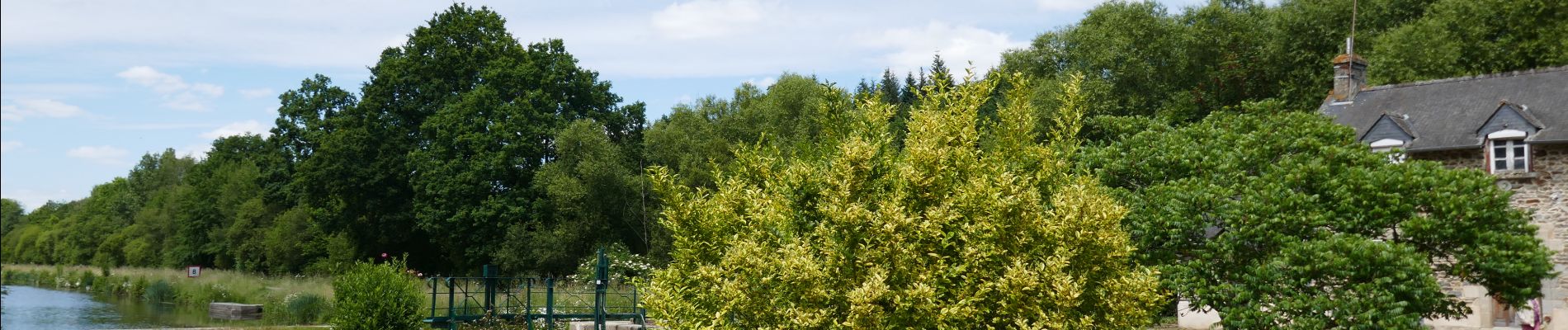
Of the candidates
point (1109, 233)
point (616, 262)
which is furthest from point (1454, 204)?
point (616, 262)

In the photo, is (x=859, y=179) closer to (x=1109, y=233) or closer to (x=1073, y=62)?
(x=1109, y=233)

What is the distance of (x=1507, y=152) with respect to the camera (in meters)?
21.4

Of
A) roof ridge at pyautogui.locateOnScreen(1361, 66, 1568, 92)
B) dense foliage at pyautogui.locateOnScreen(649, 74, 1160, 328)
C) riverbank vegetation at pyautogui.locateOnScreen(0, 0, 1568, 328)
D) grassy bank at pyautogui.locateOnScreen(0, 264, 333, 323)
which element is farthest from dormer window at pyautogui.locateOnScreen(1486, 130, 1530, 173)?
grassy bank at pyautogui.locateOnScreen(0, 264, 333, 323)

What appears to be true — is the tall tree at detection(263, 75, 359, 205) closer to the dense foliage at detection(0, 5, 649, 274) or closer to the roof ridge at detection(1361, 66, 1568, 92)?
the dense foliage at detection(0, 5, 649, 274)

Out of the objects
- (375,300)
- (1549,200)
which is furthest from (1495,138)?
(375,300)

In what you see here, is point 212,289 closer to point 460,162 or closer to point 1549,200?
point 460,162

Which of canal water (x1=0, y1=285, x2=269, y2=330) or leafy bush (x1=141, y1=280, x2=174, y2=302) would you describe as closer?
canal water (x1=0, y1=285, x2=269, y2=330)

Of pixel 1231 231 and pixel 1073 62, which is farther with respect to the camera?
pixel 1073 62

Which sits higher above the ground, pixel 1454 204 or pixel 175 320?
pixel 1454 204

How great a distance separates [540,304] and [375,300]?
34.7ft

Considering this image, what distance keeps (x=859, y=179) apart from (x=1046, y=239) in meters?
1.47

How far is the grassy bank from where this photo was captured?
27.3m

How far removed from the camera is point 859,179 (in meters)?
8.77

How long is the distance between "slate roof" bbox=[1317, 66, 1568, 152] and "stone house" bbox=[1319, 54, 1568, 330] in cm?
2
